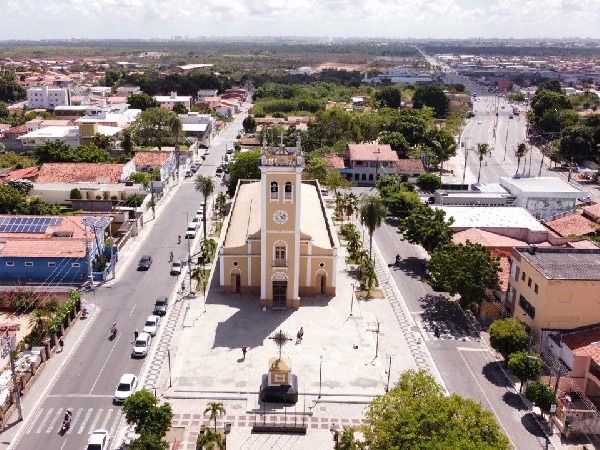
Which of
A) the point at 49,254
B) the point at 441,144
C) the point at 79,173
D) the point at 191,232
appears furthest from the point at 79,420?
the point at 441,144

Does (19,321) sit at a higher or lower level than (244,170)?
lower

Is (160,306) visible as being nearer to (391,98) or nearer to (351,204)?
(351,204)

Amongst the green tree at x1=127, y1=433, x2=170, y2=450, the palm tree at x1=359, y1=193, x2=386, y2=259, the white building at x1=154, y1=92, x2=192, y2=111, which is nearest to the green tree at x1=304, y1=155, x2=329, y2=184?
the palm tree at x1=359, y1=193, x2=386, y2=259

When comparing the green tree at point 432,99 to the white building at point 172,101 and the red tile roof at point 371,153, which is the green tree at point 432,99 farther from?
the red tile roof at point 371,153

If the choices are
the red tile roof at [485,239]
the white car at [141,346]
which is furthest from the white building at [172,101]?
the white car at [141,346]

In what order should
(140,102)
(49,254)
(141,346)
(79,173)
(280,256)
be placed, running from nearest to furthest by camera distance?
(141,346), (280,256), (49,254), (79,173), (140,102)

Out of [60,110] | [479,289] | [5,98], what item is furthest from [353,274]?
[5,98]
